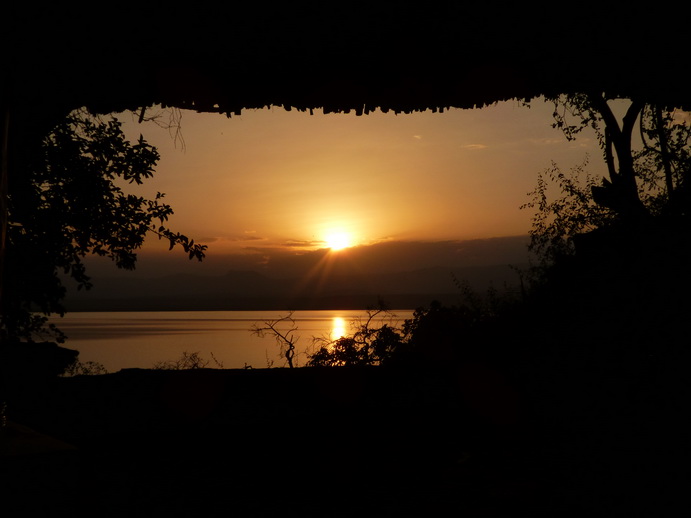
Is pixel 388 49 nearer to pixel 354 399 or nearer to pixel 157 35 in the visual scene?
pixel 157 35

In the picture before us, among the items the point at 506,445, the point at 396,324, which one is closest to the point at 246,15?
the point at 506,445

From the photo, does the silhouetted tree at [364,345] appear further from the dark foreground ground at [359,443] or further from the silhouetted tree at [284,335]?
the dark foreground ground at [359,443]

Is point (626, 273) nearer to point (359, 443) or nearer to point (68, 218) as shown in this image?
point (359, 443)

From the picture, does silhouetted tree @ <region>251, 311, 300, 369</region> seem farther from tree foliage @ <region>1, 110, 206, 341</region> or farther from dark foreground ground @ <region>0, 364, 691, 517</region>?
dark foreground ground @ <region>0, 364, 691, 517</region>

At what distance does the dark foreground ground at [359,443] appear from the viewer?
386 cm

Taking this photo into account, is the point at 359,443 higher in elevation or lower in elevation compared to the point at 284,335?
lower

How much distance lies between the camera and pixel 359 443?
4.57 m

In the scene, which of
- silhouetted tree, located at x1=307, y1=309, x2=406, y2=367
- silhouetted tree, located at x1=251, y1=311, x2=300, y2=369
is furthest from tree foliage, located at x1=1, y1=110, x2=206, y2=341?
silhouetted tree, located at x1=307, y1=309, x2=406, y2=367

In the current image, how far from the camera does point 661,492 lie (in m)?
A: 3.80

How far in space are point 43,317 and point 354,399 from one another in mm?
6038

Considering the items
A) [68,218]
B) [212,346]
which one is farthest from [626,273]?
[212,346]

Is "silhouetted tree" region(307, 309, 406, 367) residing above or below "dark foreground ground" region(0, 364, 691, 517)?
above

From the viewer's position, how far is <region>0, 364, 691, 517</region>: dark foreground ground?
3.86 m

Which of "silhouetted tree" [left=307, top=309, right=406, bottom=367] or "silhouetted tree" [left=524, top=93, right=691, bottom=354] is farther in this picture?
"silhouetted tree" [left=307, top=309, right=406, bottom=367]
